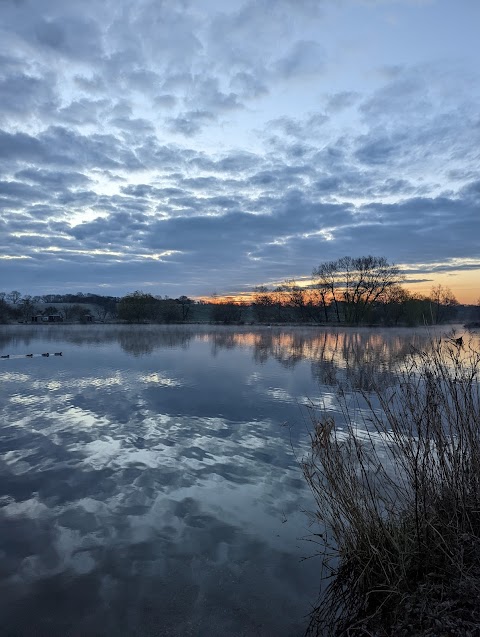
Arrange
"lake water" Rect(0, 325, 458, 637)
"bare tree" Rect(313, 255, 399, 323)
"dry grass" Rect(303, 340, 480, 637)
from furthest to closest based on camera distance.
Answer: "bare tree" Rect(313, 255, 399, 323) < "lake water" Rect(0, 325, 458, 637) < "dry grass" Rect(303, 340, 480, 637)

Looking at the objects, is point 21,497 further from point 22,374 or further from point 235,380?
point 22,374

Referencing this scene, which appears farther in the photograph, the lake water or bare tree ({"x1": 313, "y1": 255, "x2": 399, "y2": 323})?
bare tree ({"x1": 313, "y1": 255, "x2": 399, "y2": 323})

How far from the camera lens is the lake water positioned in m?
4.48

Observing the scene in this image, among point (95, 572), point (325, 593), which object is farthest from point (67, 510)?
point (325, 593)

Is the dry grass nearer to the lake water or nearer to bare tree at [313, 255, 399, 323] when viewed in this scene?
the lake water

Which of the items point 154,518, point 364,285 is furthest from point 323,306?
point 154,518

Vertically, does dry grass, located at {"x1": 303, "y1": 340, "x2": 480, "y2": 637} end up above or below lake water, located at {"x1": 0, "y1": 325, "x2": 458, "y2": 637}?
above

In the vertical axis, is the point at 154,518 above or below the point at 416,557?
below

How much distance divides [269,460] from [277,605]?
13.8 feet

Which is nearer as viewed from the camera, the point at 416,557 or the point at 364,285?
the point at 416,557

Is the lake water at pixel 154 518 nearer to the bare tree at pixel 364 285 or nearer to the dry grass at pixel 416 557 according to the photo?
the dry grass at pixel 416 557

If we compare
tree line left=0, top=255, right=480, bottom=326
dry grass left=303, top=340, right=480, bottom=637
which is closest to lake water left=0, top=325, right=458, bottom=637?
dry grass left=303, top=340, right=480, bottom=637

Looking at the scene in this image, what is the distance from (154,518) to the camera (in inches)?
254

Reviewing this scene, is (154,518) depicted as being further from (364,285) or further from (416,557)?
(364,285)
